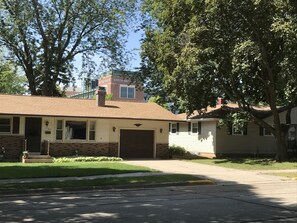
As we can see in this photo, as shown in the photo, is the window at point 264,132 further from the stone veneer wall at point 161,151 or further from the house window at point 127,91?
the house window at point 127,91

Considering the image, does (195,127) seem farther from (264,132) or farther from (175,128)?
(264,132)

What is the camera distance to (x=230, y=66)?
2566cm

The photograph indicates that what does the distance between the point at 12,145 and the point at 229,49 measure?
14445 mm

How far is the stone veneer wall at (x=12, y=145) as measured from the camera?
26625mm

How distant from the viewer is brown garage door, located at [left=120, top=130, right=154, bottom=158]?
100 feet

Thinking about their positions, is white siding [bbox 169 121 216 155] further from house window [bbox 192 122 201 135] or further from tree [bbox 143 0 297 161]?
tree [bbox 143 0 297 161]

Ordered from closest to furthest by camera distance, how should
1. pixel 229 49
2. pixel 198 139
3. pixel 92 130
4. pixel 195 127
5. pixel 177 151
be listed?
pixel 229 49
pixel 92 130
pixel 177 151
pixel 198 139
pixel 195 127

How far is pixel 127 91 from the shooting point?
7069 cm

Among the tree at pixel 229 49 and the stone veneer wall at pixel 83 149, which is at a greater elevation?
the tree at pixel 229 49

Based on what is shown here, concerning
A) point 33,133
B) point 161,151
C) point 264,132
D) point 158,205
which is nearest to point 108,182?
point 158,205

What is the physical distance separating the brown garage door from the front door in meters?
5.78

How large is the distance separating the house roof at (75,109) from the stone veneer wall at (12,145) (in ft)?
5.35

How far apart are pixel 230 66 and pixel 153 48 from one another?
5776 mm

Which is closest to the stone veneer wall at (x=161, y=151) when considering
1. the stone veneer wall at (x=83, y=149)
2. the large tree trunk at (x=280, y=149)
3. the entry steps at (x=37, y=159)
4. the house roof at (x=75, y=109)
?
the house roof at (x=75, y=109)
